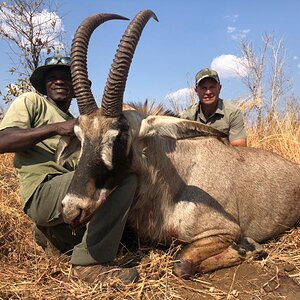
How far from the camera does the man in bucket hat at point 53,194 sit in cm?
379

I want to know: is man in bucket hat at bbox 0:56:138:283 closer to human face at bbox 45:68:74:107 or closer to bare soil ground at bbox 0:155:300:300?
bare soil ground at bbox 0:155:300:300

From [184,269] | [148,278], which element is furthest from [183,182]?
[148,278]

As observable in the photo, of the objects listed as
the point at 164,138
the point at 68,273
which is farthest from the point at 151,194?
the point at 68,273

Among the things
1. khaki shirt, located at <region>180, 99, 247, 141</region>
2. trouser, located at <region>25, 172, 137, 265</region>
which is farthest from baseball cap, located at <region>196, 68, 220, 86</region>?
trouser, located at <region>25, 172, 137, 265</region>

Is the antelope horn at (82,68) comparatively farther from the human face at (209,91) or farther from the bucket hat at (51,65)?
the human face at (209,91)

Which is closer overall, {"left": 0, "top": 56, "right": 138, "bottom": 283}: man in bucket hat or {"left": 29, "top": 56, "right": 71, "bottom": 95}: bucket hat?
{"left": 0, "top": 56, "right": 138, "bottom": 283}: man in bucket hat

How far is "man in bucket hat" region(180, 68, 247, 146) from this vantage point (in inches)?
274

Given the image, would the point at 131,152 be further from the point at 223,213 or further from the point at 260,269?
the point at 260,269

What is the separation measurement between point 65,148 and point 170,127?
109 cm

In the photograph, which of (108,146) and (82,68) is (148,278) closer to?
(108,146)

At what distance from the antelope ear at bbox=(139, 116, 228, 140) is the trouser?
52 cm

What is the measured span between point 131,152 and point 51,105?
122cm

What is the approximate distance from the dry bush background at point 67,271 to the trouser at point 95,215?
295 millimetres

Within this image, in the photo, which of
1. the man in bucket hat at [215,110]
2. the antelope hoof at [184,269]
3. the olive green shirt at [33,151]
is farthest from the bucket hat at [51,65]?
the man in bucket hat at [215,110]
